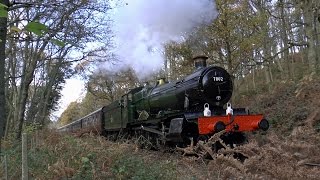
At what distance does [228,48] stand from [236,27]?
Result: 121cm

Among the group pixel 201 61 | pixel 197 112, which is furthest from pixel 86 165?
pixel 201 61

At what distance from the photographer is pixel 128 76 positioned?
171ft

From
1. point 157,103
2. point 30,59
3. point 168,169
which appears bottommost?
point 168,169

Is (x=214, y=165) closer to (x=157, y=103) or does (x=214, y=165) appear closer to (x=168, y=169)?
(x=168, y=169)

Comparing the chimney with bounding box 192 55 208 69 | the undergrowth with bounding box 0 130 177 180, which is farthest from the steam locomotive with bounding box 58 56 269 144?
the undergrowth with bounding box 0 130 177 180

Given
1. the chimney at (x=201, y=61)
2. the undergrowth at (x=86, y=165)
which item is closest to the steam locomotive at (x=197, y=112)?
the chimney at (x=201, y=61)

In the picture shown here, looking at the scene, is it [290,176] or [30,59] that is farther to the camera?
[30,59]

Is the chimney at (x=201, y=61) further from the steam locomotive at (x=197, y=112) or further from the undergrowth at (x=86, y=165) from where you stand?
the undergrowth at (x=86, y=165)

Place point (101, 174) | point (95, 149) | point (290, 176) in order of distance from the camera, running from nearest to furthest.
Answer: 1. point (290, 176)
2. point (101, 174)
3. point (95, 149)

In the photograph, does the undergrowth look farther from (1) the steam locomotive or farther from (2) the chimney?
(2) the chimney

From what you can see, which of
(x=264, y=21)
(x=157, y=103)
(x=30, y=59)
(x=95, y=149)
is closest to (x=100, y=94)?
(x=30, y=59)

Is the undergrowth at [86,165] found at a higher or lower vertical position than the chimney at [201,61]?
lower

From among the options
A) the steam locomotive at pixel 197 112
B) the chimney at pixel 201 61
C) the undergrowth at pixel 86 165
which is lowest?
the undergrowth at pixel 86 165

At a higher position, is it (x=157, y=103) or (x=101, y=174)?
(x=157, y=103)
